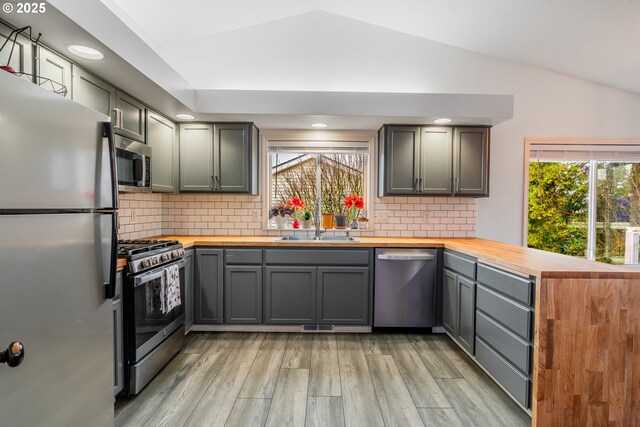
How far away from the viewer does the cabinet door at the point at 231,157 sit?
138 inches

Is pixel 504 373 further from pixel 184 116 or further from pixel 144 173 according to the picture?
pixel 184 116

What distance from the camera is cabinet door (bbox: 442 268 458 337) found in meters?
2.96

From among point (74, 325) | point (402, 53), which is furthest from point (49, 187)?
point (402, 53)

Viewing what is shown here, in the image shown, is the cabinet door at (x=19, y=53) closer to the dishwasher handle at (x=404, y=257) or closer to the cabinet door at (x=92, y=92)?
the cabinet door at (x=92, y=92)

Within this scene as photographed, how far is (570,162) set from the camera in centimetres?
388

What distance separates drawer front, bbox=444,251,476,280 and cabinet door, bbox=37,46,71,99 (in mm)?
3047

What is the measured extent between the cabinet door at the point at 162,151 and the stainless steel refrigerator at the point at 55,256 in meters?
1.62

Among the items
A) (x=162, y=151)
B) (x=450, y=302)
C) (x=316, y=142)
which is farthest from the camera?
(x=316, y=142)

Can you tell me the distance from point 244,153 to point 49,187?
2427mm

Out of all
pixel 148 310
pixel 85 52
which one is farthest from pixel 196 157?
pixel 148 310

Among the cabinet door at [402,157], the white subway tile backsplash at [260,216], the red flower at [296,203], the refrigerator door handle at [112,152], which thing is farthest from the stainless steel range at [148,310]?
the cabinet door at [402,157]

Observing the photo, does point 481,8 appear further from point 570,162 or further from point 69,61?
point 69,61

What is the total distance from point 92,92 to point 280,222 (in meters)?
2.23

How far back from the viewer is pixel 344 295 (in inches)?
130
